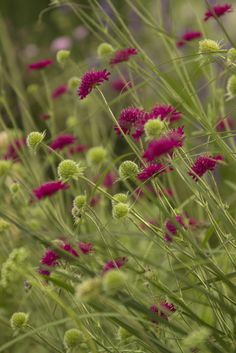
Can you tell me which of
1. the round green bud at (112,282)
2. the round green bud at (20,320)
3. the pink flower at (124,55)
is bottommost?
the round green bud at (20,320)

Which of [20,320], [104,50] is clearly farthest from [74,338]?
[104,50]

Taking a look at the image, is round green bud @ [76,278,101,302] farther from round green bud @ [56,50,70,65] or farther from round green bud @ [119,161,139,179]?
round green bud @ [56,50,70,65]

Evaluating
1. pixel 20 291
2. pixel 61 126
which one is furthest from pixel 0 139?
pixel 61 126

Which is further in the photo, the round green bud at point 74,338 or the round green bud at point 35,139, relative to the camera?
the round green bud at point 35,139

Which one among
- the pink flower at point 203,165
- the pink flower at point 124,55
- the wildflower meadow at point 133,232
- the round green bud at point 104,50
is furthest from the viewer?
the round green bud at point 104,50

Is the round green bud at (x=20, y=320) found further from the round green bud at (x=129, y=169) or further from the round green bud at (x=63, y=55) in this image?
the round green bud at (x=63, y=55)

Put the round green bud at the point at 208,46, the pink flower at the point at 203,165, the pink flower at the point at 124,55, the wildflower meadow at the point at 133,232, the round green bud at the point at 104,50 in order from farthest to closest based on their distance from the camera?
the round green bud at the point at 104,50 → the pink flower at the point at 124,55 → the round green bud at the point at 208,46 → the pink flower at the point at 203,165 → the wildflower meadow at the point at 133,232

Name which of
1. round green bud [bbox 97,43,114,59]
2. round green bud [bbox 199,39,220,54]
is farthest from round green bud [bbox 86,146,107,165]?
round green bud [bbox 97,43,114,59]

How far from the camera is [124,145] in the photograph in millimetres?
3451

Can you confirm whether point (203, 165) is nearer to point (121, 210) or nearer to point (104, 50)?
point (121, 210)

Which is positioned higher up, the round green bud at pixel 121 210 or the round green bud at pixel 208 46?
the round green bud at pixel 208 46

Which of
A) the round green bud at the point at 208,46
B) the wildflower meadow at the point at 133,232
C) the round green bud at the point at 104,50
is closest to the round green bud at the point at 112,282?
the wildflower meadow at the point at 133,232

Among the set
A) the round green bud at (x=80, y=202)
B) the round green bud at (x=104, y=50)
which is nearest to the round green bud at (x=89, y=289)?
the round green bud at (x=80, y=202)

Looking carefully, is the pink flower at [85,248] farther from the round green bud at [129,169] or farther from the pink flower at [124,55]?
the pink flower at [124,55]
